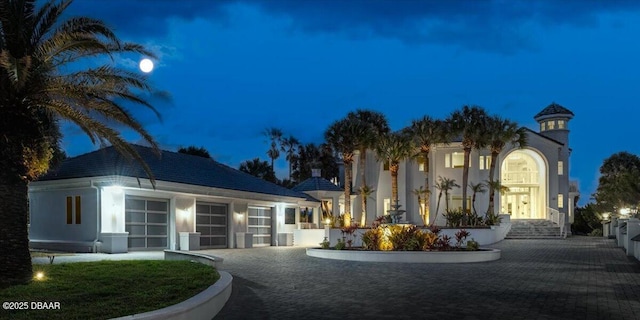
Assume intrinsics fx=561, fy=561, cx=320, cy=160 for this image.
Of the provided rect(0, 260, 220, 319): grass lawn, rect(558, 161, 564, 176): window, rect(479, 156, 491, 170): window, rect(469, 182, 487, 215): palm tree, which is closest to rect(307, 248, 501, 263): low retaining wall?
rect(0, 260, 220, 319): grass lawn

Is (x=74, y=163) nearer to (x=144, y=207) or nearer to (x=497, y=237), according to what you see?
(x=144, y=207)

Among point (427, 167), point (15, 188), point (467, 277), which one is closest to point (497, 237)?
point (427, 167)

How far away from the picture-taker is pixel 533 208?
4762 centimetres

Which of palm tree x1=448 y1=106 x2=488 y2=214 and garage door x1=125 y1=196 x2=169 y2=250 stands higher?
palm tree x1=448 y1=106 x2=488 y2=214

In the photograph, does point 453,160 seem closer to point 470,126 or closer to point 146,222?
point 470,126

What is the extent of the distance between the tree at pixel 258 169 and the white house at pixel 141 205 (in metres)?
32.5

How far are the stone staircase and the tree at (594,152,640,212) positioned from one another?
466 centimetres

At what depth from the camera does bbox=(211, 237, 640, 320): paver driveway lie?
378 inches

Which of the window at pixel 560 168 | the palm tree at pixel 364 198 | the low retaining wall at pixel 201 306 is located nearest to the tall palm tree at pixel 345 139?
the palm tree at pixel 364 198

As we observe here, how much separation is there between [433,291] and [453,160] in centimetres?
3503

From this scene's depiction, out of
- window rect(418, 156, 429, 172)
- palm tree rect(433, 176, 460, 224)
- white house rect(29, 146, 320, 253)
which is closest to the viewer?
white house rect(29, 146, 320, 253)

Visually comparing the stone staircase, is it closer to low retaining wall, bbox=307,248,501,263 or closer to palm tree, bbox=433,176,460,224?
palm tree, bbox=433,176,460,224

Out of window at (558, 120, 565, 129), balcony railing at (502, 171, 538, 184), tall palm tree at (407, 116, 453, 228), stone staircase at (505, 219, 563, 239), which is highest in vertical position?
window at (558, 120, 565, 129)

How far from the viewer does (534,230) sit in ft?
138
